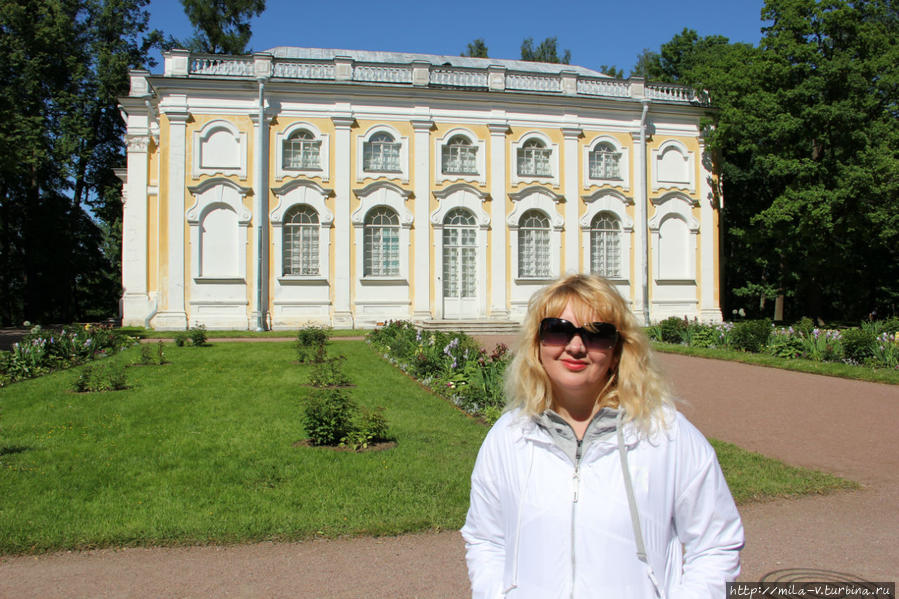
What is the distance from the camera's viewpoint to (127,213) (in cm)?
2512

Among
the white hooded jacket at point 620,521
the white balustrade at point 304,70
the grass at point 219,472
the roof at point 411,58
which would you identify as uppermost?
the roof at point 411,58

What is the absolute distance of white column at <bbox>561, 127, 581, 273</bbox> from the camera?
25.3 meters

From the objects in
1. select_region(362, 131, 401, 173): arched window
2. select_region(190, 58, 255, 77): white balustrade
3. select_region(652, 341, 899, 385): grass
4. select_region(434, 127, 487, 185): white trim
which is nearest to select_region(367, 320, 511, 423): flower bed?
select_region(652, 341, 899, 385): grass

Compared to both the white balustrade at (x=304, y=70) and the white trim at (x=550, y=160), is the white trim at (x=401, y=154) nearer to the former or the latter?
the white balustrade at (x=304, y=70)

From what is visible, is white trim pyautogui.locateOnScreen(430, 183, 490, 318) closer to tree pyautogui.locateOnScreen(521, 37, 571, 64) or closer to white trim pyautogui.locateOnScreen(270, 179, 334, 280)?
white trim pyautogui.locateOnScreen(270, 179, 334, 280)

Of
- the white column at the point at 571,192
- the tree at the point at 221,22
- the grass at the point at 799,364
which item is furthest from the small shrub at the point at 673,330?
the tree at the point at 221,22

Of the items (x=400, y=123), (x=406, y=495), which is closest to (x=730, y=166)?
(x=400, y=123)

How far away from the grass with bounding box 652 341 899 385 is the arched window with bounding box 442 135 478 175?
10416mm

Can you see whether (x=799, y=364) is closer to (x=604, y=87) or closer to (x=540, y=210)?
(x=540, y=210)

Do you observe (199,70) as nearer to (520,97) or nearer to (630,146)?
(520,97)

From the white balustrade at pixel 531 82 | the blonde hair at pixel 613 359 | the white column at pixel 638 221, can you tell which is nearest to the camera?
the blonde hair at pixel 613 359

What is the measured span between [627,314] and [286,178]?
73.7 feet

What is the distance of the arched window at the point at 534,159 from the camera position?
2536 centimetres

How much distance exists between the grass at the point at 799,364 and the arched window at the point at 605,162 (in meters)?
9.90
